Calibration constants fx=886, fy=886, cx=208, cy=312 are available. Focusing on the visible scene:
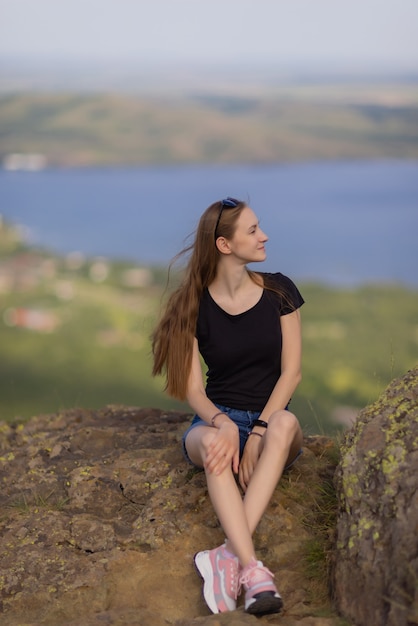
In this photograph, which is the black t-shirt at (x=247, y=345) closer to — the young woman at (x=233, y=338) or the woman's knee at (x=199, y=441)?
the young woman at (x=233, y=338)

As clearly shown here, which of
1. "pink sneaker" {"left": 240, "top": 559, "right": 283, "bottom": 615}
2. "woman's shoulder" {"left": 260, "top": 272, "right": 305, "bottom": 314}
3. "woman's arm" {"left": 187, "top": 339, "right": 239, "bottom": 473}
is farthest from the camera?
"woman's shoulder" {"left": 260, "top": 272, "right": 305, "bottom": 314}

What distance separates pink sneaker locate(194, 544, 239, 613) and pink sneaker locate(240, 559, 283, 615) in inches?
2.0

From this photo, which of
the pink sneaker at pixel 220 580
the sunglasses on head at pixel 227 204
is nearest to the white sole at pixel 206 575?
the pink sneaker at pixel 220 580

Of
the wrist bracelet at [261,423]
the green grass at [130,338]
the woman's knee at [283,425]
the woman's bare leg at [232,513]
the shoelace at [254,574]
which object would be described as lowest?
the green grass at [130,338]

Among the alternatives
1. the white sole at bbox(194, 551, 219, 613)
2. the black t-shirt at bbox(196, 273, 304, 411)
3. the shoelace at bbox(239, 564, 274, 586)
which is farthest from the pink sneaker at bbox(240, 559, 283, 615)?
the black t-shirt at bbox(196, 273, 304, 411)

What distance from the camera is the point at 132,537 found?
3.21 meters

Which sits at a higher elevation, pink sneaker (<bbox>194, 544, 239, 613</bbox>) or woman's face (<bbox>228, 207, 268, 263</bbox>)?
woman's face (<bbox>228, 207, 268, 263</bbox>)

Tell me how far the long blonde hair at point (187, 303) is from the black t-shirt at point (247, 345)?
0.21 feet

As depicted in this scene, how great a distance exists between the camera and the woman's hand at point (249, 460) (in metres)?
3.05

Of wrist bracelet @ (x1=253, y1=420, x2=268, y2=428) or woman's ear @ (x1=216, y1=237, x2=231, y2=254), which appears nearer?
wrist bracelet @ (x1=253, y1=420, x2=268, y2=428)

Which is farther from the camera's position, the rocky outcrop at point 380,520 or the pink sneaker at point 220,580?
the pink sneaker at point 220,580

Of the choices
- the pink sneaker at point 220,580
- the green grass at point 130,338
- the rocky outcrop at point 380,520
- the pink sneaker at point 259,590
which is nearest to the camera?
the rocky outcrop at point 380,520

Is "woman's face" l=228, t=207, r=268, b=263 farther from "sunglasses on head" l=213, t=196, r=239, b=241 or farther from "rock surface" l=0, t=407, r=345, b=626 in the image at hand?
"rock surface" l=0, t=407, r=345, b=626

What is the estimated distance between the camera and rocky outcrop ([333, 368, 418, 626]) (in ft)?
8.29
